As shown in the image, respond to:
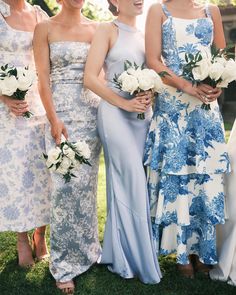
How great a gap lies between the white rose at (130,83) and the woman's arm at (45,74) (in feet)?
2.60

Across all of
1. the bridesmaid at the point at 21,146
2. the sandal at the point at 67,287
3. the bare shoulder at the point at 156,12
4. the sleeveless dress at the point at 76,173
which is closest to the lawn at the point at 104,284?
the sandal at the point at 67,287

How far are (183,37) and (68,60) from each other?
1046 millimetres

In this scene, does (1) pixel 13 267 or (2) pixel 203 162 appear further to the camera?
(1) pixel 13 267

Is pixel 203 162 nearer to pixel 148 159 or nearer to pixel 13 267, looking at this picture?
pixel 148 159

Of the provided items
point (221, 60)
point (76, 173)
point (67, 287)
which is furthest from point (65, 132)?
point (221, 60)

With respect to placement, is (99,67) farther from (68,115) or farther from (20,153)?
(20,153)

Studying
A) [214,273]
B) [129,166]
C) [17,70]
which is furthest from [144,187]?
[17,70]

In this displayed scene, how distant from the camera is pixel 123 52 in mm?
4254

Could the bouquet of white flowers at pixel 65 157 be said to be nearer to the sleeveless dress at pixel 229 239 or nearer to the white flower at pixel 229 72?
the white flower at pixel 229 72

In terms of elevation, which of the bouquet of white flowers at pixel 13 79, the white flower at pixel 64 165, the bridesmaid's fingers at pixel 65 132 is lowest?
the bridesmaid's fingers at pixel 65 132

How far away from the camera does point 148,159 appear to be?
4.45m

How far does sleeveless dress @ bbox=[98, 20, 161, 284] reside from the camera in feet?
14.2

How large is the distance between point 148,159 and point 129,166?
8.3 inches

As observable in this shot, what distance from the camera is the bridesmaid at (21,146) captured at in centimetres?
460
